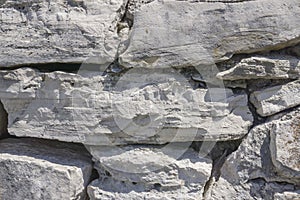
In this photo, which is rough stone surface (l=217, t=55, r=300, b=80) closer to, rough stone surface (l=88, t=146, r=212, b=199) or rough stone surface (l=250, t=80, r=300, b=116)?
rough stone surface (l=250, t=80, r=300, b=116)

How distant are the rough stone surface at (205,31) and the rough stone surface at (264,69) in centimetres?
4

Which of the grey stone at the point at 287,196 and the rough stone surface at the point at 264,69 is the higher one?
the rough stone surface at the point at 264,69

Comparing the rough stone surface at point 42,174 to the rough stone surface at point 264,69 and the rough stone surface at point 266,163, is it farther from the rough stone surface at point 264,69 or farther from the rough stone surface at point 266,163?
the rough stone surface at point 264,69

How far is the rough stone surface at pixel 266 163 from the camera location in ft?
3.77

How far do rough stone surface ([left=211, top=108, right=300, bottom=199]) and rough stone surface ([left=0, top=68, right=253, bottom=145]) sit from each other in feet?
0.19

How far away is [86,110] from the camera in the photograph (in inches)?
47.3

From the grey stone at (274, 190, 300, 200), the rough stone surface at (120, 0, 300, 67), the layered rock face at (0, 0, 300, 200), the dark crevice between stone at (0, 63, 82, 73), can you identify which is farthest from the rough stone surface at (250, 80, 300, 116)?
the dark crevice between stone at (0, 63, 82, 73)

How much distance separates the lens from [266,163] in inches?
46.8

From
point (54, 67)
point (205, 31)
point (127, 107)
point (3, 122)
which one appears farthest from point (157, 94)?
point (3, 122)

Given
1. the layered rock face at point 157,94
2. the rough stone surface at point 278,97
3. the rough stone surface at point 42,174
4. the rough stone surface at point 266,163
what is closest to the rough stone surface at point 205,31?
the layered rock face at point 157,94

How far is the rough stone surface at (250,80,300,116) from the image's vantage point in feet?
3.79

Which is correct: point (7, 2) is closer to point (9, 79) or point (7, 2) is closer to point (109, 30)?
point (9, 79)

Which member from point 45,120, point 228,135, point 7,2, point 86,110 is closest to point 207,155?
point 228,135

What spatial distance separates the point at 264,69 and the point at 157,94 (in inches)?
12.5
